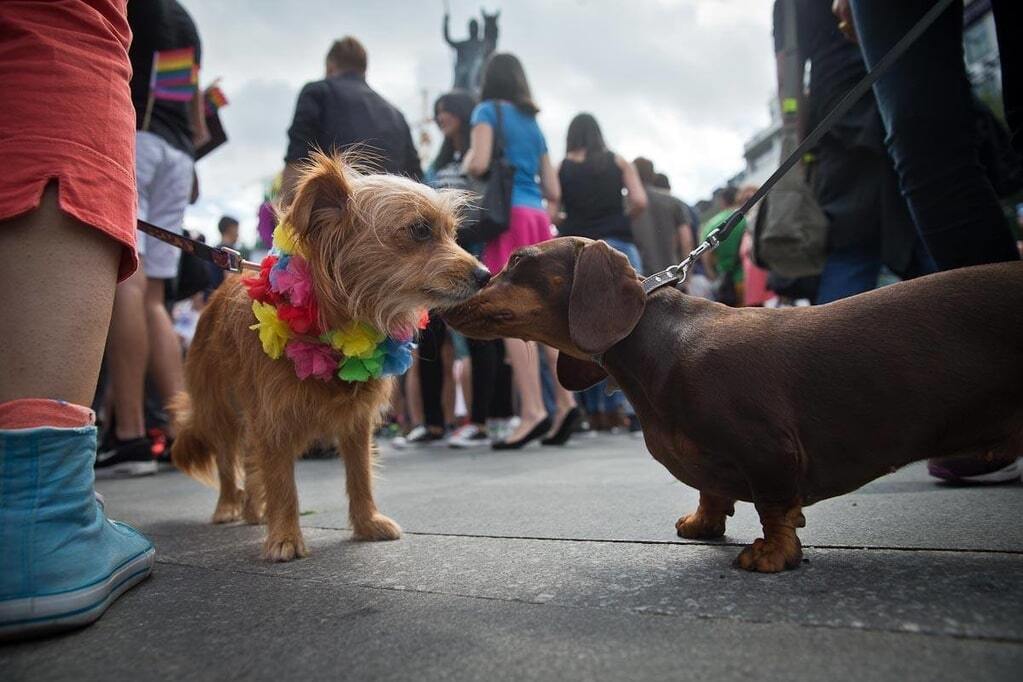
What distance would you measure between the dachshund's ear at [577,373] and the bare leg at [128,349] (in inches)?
124

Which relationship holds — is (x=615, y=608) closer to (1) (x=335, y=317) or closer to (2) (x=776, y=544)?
(2) (x=776, y=544)

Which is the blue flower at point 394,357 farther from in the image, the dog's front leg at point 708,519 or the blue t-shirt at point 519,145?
the blue t-shirt at point 519,145

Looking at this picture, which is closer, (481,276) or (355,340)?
(355,340)

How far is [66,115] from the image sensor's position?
1588 millimetres

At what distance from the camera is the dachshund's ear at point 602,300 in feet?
6.10

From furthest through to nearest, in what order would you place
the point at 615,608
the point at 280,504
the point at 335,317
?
the point at 335,317, the point at 280,504, the point at 615,608

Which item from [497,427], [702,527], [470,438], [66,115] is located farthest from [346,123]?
[702,527]

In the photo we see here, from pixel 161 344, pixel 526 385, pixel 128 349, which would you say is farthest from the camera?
pixel 526 385

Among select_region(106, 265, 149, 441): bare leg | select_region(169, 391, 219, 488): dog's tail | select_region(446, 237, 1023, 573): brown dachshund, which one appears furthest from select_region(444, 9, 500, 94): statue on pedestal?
select_region(446, 237, 1023, 573): brown dachshund

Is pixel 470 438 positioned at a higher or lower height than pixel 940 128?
lower

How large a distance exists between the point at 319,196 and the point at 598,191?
412 centimetres

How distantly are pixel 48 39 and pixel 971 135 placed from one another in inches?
109

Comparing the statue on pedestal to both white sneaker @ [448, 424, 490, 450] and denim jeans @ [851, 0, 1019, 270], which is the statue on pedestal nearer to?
white sneaker @ [448, 424, 490, 450]

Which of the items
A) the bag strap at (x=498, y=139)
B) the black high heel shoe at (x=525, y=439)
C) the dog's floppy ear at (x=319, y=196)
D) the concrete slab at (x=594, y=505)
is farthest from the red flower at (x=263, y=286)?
the black high heel shoe at (x=525, y=439)
